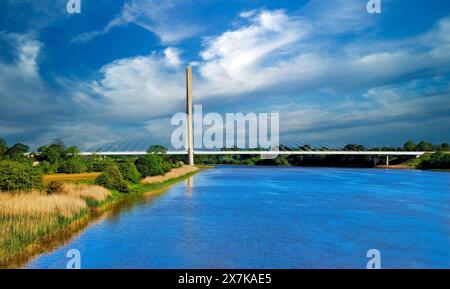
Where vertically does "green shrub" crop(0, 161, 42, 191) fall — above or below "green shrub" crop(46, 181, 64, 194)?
above

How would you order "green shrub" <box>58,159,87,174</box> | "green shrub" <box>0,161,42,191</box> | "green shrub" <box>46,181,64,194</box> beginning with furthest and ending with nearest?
"green shrub" <box>58,159,87,174</box> < "green shrub" <box>46,181,64,194</box> < "green shrub" <box>0,161,42,191</box>

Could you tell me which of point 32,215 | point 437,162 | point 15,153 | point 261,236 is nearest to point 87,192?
point 32,215

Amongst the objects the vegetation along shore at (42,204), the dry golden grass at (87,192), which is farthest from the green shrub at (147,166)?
the dry golden grass at (87,192)

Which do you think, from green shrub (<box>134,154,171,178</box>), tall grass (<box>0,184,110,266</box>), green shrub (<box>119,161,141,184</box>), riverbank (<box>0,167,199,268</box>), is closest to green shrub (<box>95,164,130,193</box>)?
green shrub (<box>119,161,141,184</box>)

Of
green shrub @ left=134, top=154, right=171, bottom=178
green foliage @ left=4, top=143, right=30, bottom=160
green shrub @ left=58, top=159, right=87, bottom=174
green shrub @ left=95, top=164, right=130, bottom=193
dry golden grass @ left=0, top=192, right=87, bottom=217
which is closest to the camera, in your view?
dry golden grass @ left=0, top=192, right=87, bottom=217

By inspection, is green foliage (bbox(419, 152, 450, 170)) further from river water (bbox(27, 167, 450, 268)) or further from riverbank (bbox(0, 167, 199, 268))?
riverbank (bbox(0, 167, 199, 268))

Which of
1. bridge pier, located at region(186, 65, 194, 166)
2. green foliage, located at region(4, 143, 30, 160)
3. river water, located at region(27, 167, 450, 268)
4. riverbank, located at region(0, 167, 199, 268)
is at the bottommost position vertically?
river water, located at region(27, 167, 450, 268)

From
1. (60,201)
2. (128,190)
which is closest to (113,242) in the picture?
(60,201)
